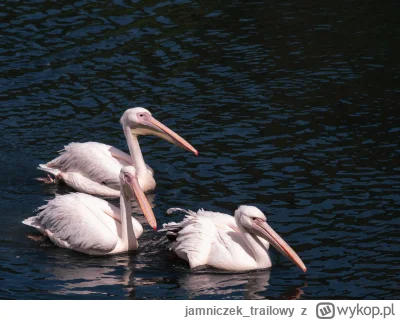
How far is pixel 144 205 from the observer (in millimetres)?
10008

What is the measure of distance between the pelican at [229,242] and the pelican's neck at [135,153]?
1716mm

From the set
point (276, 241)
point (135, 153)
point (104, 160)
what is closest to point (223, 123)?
point (135, 153)

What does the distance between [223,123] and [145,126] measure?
1.62 meters

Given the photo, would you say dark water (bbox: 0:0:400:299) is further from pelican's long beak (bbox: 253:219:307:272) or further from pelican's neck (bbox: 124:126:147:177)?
pelican's neck (bbox: 124:126:147:177)

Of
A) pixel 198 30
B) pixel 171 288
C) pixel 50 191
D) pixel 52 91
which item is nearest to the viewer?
pixel 171 288

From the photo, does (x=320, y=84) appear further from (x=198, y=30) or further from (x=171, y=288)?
(x=171, y=288)

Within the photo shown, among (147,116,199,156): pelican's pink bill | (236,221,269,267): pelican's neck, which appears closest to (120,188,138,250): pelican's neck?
(236,221,269,267): pelican's neck

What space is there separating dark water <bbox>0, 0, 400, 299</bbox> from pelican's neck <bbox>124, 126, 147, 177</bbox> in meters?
0.38

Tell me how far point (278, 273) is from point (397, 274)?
1.15 meters

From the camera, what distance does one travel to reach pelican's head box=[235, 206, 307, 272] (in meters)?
9.38

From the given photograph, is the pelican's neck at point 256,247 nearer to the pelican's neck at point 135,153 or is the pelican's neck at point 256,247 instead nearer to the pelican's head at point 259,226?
the pelican's head at point 259,226

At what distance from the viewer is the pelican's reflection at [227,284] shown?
8977mm

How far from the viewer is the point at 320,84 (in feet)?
46.7

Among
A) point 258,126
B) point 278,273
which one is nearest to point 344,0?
point 258,126
